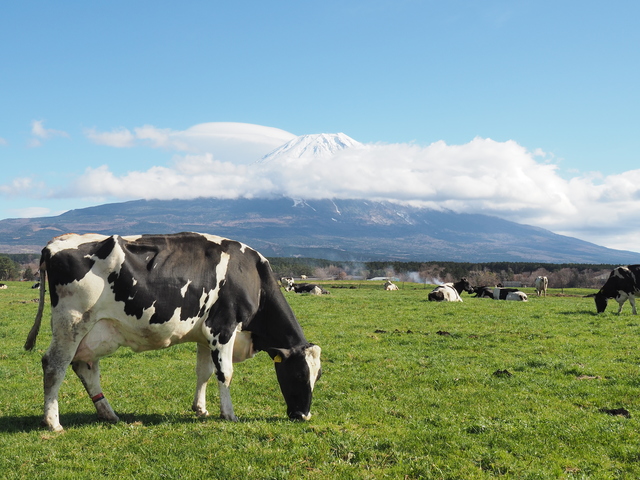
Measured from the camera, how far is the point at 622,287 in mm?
25906

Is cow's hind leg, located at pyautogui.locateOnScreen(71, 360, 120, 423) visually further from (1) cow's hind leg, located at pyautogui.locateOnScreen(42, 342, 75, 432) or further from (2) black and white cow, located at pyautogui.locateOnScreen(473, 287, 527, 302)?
(2) black and white cow, located at pyautogui.locateOnScreen(473, 287, 527, 302)

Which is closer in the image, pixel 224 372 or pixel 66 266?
pixel 66 266

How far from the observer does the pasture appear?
7.11m

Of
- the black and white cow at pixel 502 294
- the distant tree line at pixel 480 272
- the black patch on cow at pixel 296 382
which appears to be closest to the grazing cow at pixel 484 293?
the black and white cow at pixel 502 294

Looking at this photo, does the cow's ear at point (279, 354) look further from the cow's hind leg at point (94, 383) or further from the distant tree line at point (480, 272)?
the distant tree line at point (480, 272)

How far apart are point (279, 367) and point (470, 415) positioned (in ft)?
12.2

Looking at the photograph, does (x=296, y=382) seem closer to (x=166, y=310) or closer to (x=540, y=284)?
(x=166, y=310)

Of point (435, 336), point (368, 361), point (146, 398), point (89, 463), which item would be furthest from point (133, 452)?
point (435, 336)

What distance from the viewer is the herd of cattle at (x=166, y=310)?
845cm

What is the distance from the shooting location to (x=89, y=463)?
23.6ft

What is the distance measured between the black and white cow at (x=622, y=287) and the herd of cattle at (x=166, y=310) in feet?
72.7

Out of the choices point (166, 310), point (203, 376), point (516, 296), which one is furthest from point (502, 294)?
point (166, 310)

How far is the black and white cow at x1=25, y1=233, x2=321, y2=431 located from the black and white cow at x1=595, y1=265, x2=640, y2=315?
72.7ft

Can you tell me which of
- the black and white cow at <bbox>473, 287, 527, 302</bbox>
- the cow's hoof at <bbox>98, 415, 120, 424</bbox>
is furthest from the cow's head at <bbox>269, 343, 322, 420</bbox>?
the black and white cow at <bbox>473, 287, 527, 302</bbox>
